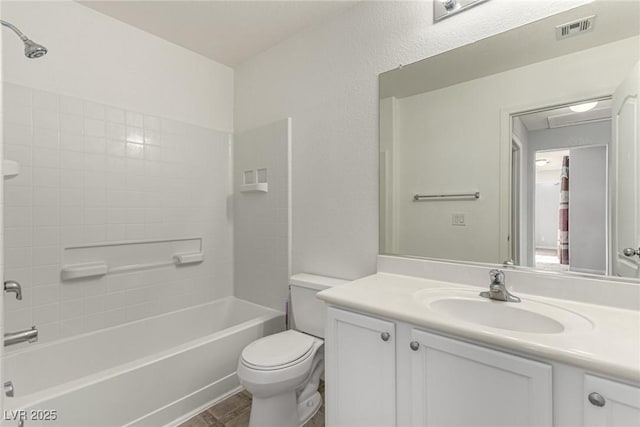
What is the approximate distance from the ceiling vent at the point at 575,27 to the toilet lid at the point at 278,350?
182 centimetres

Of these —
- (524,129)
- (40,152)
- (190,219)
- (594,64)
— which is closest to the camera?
(594,64)

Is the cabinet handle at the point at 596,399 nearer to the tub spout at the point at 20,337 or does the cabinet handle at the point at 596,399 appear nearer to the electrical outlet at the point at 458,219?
the electrical outlet at the point at 458,219

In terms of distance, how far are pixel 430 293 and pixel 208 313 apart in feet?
6.09

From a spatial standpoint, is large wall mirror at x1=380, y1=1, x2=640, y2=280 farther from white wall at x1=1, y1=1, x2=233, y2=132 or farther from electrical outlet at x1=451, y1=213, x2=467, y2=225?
white wall at x1=1, y1=1, x2=233, y2=132

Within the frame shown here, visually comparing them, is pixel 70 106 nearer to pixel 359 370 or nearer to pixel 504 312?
pixel 359 370

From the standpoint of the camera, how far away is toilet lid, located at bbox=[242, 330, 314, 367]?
1.47 metres

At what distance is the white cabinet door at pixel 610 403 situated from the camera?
0.71 m

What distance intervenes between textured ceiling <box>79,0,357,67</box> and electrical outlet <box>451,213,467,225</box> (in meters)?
1.41

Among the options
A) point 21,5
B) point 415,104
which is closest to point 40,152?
point 21,5

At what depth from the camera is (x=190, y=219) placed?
2.38m

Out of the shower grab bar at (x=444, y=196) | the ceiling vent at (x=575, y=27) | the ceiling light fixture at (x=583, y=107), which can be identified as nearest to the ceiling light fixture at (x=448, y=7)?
the ceiling vent at (x=575, y=27)

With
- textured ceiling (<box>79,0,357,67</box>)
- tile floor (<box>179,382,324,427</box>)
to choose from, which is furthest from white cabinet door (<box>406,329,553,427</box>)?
textured ceiling (<box>79,0,357,67</box>)

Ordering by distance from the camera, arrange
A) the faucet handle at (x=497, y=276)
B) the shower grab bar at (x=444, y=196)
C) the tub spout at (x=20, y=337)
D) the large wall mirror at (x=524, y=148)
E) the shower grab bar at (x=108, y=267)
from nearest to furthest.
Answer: the tub spout at (x=20, y=337) < the large wall mirror at (x=524, y=148) < the faucet handle at (x=497, y=276) < the shower grab bar at (x=444, y=196) < the shower grab bar at (x=108, y=267)

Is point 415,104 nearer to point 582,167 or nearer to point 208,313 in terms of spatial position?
point 582,167
